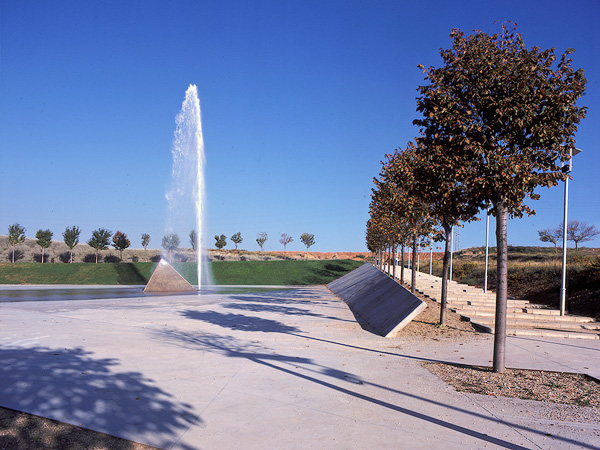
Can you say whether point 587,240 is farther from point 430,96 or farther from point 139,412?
point 139,412

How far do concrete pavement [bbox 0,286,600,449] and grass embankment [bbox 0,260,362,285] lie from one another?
26520 mm

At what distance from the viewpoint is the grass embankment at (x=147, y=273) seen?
123 feet

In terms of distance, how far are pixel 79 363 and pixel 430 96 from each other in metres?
7.76

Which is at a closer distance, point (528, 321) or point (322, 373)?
point (322, 373)

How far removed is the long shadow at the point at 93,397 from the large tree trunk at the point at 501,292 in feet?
16.7

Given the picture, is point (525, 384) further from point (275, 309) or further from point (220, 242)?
point (220, 242)

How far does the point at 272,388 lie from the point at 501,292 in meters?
4.21

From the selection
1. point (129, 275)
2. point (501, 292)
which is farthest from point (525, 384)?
point (129, 275)

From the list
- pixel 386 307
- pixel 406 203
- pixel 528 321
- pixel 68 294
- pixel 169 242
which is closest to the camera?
pixel 386 307

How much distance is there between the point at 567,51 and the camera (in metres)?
7.23

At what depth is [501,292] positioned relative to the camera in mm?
7418

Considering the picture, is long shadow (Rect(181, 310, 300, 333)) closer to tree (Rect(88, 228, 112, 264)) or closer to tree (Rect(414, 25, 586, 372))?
tree (Rect(414, 25, 586, 372))

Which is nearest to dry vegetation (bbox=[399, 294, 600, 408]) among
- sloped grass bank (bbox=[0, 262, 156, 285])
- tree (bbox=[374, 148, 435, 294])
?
tree (bbox=[374, 148, 435, 294])

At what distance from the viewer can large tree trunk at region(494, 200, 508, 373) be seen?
7297 mm
